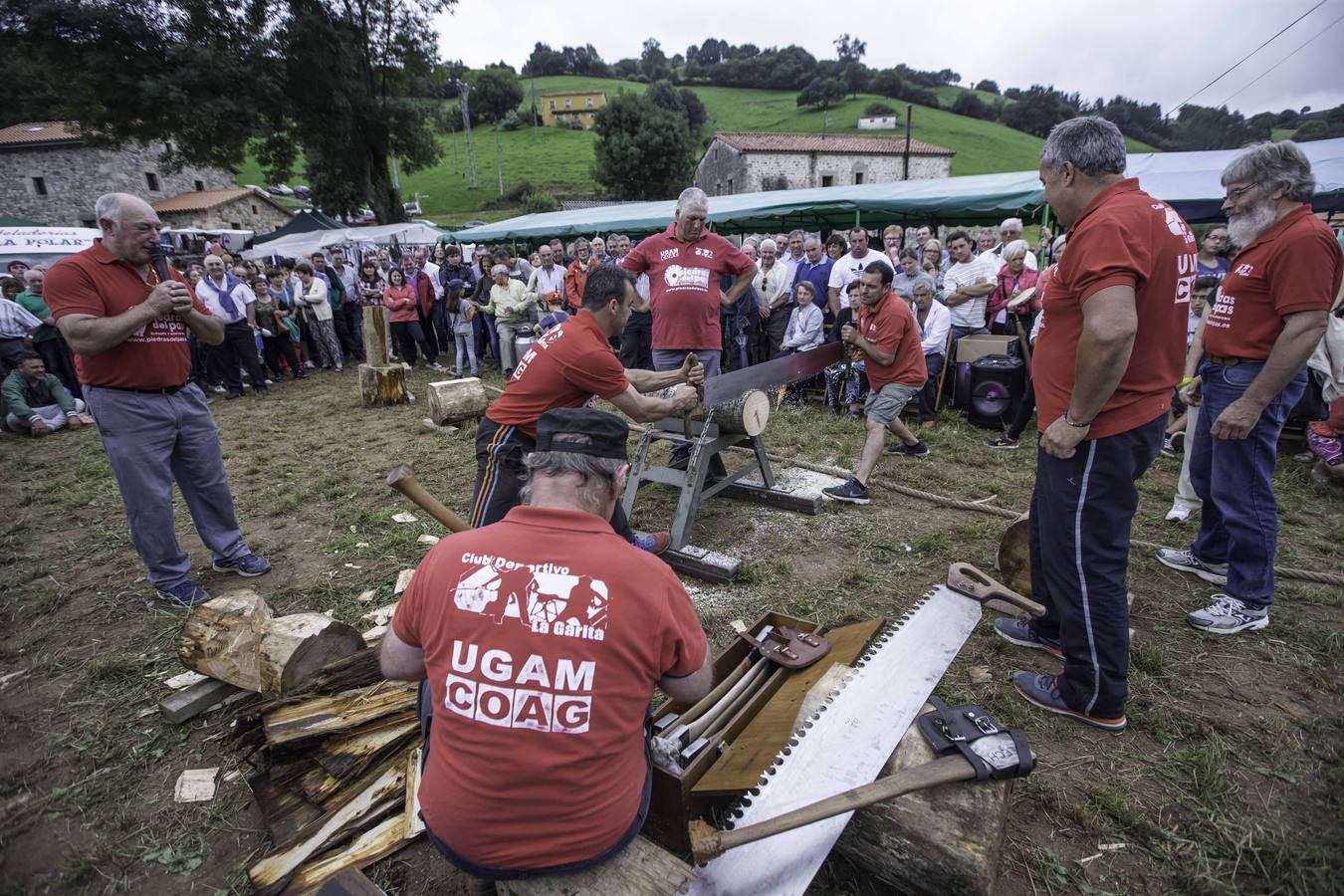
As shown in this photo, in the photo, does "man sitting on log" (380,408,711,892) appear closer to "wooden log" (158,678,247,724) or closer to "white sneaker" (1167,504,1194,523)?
"wooden log" (158,678,247,724)

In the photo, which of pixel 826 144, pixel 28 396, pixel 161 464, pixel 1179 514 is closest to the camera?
pixel 161 464

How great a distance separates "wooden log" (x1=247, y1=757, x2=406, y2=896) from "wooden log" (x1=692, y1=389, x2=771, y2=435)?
2.71 metres

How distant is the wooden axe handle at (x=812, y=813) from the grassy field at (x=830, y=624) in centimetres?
60

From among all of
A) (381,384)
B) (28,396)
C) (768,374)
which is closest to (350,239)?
(28,396)

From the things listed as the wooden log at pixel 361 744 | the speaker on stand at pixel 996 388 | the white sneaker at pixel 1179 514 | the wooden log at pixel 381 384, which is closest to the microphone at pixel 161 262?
the wooden log at pixel 361 744

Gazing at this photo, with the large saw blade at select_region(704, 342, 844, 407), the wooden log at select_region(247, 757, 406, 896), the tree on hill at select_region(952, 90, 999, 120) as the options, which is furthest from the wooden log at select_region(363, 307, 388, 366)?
the tree on hill at select_region(952, 90, 999, 120)

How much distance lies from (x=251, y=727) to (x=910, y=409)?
6950mm

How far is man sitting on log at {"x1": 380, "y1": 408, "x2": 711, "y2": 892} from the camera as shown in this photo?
139 cm

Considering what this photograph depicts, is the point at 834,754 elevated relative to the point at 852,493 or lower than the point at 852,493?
elevated

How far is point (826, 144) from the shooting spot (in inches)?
1818

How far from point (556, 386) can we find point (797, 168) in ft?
161

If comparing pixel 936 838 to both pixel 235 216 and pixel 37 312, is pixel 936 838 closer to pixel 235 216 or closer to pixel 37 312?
pixel 37 312

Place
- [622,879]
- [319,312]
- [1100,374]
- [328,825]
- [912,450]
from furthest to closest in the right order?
1. [319,312]
2. [912,450]
3. [328,825]
4. [1100,374]
5. [622,879]

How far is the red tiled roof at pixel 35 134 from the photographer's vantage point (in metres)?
35.7
